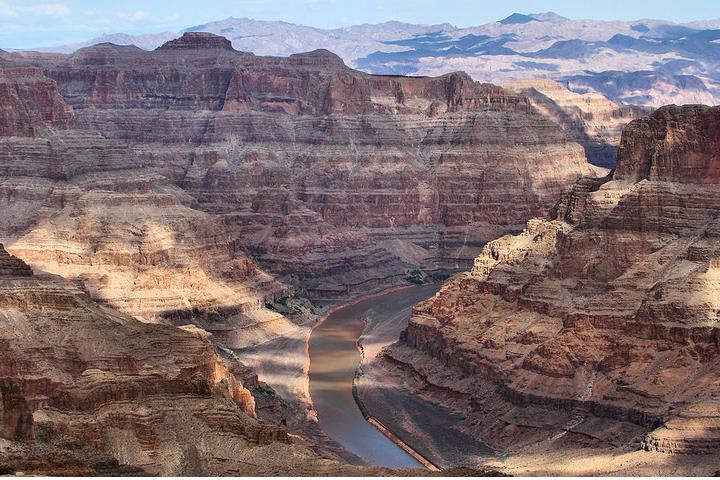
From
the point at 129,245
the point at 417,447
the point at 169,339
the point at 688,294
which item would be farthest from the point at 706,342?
the point at 129,245

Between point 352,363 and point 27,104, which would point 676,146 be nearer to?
point 352,363

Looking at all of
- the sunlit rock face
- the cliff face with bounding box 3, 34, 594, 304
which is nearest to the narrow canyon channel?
the sunlit rock face

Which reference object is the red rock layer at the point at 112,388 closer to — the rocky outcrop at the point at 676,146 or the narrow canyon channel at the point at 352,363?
the narrow canyon channel at the point at 352,363

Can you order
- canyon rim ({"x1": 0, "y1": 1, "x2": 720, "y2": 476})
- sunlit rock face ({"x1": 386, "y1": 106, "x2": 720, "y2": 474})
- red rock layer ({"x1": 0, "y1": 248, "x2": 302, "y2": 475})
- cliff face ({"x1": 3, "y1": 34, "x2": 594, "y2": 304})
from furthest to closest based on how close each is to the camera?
cliff face ({"x1": 3, "y1": 34, "x2": 594, "y2": 304}) < sunlit rock face ({"x1": 386, "y1": 106, "x2": 720, "y2": 474}) < canyon rim ({"x1": 0, "y1": 1, "x2": 720, "y2": 476}) < red rock layer ({"x1": 0, "y1": 248, "x2": 302, "y2": 475})

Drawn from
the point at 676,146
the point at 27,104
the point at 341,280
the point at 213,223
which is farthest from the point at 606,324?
the point at 27,104

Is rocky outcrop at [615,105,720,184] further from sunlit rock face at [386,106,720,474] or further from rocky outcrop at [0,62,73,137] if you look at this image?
rocky outcrop at [0,62,73,137]

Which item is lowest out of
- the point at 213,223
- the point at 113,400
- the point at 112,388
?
the point at 213,223
